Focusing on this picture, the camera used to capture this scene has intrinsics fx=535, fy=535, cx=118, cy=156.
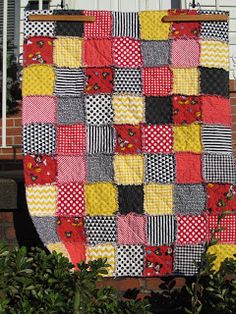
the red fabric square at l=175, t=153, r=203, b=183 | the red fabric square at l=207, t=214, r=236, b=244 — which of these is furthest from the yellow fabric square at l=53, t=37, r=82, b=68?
the red fabric square at l=207, t=214, r=236, b=244

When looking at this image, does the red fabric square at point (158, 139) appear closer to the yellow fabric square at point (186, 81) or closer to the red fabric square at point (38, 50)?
the yellow fabric square at point (186, 81)

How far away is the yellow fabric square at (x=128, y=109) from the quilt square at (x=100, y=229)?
56cm

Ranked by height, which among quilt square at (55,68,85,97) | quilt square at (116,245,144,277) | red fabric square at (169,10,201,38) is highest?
red fabric square at (169,10,201,38)

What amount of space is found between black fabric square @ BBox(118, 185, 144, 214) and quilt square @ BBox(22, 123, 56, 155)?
1.50ft

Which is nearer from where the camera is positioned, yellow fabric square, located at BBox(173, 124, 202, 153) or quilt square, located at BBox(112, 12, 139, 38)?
yellow fabric square, located at BBox(173, 124, 202, 153)

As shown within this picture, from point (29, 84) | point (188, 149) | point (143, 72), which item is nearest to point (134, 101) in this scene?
point (143, 72)

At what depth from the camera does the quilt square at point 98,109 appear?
3.05 m

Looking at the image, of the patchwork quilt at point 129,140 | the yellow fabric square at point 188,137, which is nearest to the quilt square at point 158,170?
the patchwork quilt at point 129,140

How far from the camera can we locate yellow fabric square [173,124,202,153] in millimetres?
3047

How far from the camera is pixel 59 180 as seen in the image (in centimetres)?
299

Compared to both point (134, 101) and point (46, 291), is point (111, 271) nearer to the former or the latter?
point (46, 291)

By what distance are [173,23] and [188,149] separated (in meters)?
0.76

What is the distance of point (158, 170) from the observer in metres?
3.02

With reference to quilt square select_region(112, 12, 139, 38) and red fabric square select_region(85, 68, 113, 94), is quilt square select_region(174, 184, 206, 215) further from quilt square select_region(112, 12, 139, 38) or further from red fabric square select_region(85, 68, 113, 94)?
quilt square select_region(112, 12, 139, 38)
